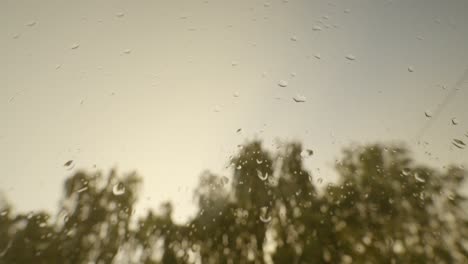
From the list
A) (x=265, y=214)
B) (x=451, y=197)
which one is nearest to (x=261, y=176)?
(x=265, y=214)

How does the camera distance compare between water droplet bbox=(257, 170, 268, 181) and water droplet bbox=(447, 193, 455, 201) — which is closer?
water droplet bbox=(447, 193, 455, 201)

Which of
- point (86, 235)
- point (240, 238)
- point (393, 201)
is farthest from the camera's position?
point (240, 238)

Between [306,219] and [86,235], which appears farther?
[306,219]

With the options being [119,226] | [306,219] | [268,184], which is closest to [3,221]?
[119,226]

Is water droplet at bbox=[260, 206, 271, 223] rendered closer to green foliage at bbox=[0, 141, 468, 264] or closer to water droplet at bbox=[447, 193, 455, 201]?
green foliage at bbox=[0, 141, 468, 264]

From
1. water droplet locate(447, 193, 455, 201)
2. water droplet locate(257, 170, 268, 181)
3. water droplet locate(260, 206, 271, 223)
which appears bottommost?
water droplet locate(260, 206, 271, 223)

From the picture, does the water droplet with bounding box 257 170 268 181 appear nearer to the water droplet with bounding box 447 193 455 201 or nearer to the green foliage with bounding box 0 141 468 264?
the green foliage with bounding box 0 141 468 264

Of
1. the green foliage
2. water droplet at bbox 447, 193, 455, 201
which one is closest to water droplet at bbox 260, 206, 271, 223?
the green foliage

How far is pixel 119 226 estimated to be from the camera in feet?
27.9

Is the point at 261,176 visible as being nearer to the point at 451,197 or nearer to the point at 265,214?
the point at 265,214

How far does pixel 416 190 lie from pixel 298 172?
11.2 feet

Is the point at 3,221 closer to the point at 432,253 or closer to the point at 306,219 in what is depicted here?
the point at 306,219

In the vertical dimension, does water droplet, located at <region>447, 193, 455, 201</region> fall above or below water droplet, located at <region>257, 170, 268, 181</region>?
above

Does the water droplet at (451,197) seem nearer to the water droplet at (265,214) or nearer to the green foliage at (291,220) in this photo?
the green foliage at (291,220)
